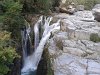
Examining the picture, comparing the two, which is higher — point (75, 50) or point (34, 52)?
point (75, 50)

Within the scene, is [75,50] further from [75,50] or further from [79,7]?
[79,7]

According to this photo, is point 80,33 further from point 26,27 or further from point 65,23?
point 26,27

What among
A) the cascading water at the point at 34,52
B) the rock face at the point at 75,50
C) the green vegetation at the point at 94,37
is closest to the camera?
the rock face at the point at 75,50

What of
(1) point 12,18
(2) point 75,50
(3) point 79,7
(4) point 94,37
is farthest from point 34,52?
(3) point 79,7

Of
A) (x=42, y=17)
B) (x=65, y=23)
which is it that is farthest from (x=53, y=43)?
(x=42, y=17)

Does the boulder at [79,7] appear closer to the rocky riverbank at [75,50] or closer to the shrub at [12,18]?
the rocky riverbank at [75,50]

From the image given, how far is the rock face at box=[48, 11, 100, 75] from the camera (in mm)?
7547

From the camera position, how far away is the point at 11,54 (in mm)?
7922

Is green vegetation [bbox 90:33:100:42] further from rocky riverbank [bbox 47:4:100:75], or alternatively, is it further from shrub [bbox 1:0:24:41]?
shrub [bbox 1:0:24:41]

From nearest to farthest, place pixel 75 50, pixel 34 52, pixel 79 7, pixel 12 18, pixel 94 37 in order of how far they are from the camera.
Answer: pixel 75 50
pixel 94 37
pixel 12 18
pixel 34 52
pixel 79 7

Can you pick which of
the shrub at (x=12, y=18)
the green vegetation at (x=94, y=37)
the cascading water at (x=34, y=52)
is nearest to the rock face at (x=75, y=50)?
the green vegetation at (x=94, y=37)

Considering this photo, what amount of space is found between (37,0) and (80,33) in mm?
4679

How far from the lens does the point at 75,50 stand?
8.60 metres

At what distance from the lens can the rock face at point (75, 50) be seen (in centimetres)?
755
